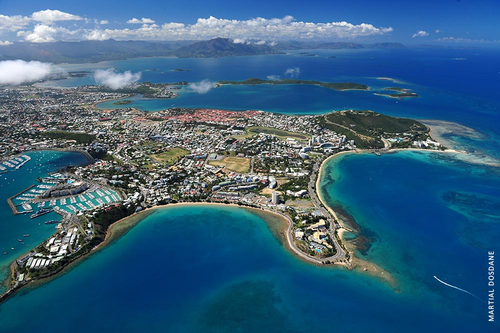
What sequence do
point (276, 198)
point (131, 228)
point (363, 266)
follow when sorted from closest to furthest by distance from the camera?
1. point (363, 266)
2. point (131, 228)
3. point (276, 198)

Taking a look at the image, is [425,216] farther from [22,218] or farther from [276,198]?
[22,218]

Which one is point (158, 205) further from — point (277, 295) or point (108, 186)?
point (277, 295)

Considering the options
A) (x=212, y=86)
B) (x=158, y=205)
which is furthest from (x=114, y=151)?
(x=212, y=86)

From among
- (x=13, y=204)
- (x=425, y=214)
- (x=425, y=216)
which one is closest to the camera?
(x=425, y=216)

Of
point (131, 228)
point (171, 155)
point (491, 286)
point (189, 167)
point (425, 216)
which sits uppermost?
point (171, 155)

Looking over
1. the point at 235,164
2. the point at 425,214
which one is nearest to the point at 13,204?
the point at 235,164

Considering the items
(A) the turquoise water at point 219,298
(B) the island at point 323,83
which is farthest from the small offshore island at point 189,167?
(B) the island at point 323,83

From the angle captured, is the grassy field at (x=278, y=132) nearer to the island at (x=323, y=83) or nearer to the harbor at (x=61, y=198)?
the harbor at (x=61, y=198)

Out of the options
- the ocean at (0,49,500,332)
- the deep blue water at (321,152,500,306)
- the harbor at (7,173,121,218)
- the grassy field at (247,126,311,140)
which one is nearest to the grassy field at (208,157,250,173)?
the ocean at (0,49,500,332)

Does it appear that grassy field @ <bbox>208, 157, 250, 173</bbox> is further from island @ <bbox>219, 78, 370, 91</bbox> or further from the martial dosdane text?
island @ <bbox>219, 78, 370, 91</bbox>
